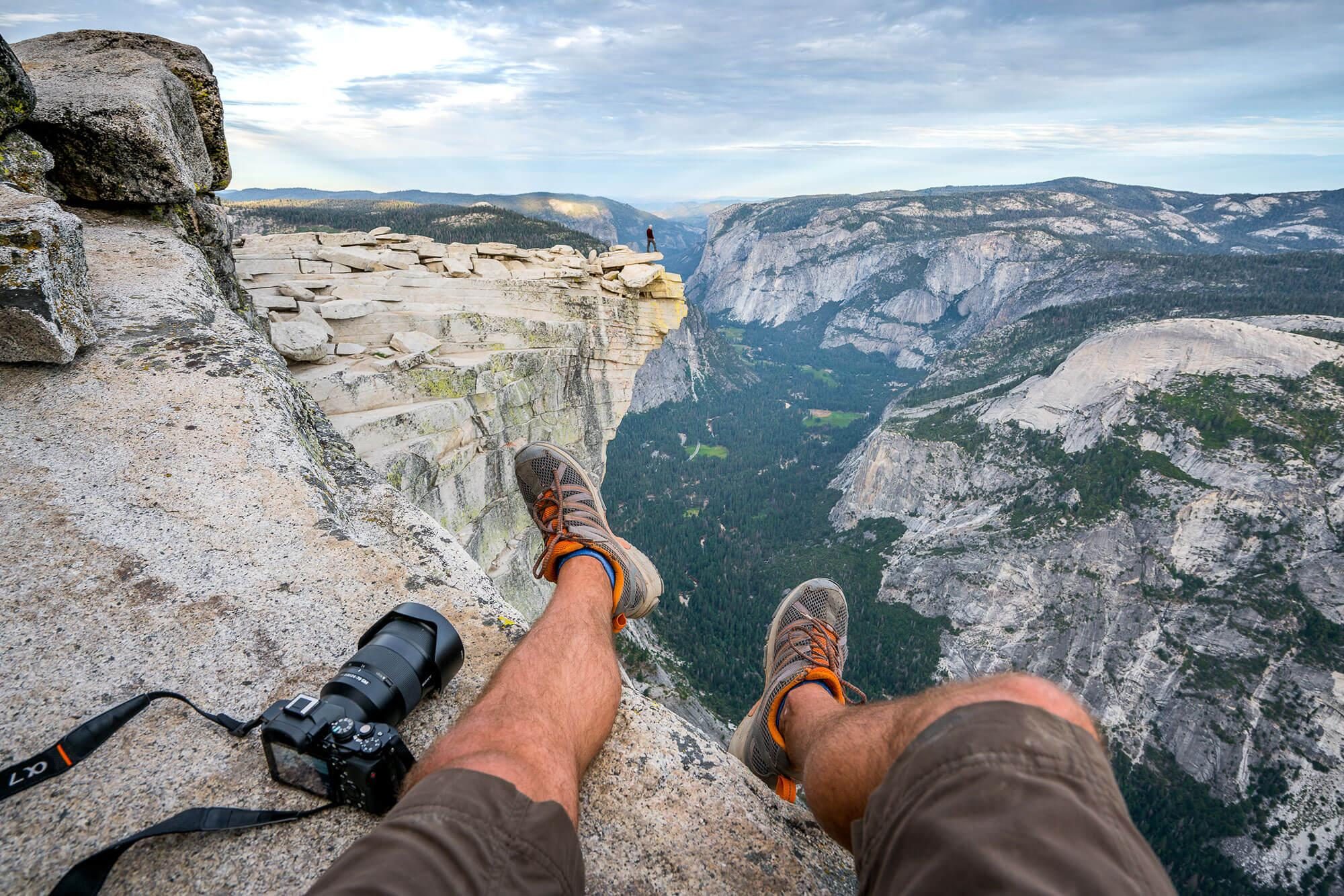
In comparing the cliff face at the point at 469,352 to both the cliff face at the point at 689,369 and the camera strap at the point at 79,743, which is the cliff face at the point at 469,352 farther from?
the cliff face at the point at 689,369

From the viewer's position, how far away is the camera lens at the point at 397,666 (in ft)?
7.65

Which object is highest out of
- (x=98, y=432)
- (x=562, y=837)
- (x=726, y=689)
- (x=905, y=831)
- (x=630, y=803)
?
(x=98, y=432)

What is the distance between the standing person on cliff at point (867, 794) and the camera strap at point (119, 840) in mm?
569

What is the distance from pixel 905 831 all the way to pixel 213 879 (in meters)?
2.32

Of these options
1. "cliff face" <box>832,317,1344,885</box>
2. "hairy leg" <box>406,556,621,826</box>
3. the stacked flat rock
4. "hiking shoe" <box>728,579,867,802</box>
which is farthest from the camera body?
"cliff face" <box>832,317,1344,885</box>

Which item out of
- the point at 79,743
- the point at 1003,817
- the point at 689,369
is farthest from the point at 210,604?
the point at 689,369

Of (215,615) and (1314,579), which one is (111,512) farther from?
(1314,579)

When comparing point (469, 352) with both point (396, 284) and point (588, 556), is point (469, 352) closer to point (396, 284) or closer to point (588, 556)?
point (396, 284)

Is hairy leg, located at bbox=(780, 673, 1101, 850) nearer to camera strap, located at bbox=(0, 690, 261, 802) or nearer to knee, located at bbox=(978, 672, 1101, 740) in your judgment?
knee, located at bbox=(978, 672, 1101, 740)

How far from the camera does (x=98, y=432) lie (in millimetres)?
4020

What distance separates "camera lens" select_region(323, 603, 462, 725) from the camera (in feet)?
7.65

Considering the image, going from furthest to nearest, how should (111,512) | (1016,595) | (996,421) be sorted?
(996,421)
(1016,595)
(111,512)

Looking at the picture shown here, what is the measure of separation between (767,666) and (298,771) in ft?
11.8

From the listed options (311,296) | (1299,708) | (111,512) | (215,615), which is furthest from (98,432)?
(1299,708)
